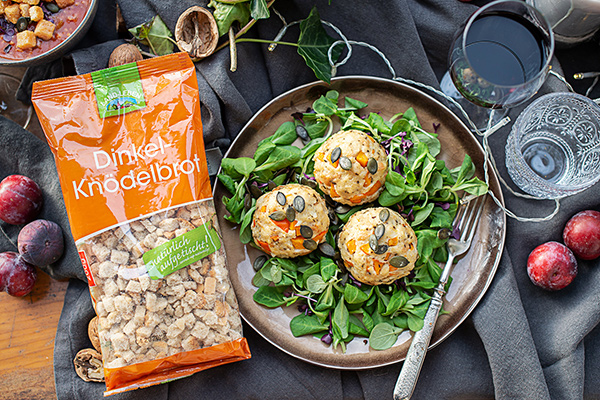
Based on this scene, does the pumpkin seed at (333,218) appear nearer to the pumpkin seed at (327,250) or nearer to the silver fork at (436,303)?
the pumpkin seed at (327,250)

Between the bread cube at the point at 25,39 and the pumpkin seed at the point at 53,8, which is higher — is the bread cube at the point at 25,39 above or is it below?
below

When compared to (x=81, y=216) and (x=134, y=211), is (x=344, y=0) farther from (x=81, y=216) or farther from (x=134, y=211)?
(x=81, y=216)

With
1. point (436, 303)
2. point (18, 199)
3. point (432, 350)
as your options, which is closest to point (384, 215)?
point (436, 303)

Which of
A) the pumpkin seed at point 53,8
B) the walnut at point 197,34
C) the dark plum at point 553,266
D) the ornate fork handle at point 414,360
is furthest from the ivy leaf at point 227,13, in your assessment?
the dark plum at point 553,266

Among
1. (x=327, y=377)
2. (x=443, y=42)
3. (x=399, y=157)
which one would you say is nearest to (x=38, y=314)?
(x=327, y=377)

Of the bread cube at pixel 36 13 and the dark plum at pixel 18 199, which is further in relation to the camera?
the dark plum at pixel 18 199

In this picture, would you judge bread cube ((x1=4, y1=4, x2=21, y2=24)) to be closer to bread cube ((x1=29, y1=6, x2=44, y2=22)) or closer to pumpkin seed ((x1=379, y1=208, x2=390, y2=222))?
bread cube ((x1=29, y1=6, x2=44, y2=22))

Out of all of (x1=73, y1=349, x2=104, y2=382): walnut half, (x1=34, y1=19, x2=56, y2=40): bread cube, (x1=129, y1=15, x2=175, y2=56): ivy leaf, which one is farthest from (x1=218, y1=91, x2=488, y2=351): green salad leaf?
(x1=34, y1=19, x2=56, y2=40): bread cube
